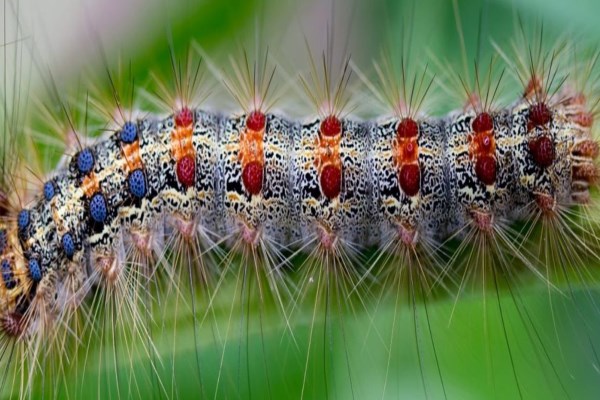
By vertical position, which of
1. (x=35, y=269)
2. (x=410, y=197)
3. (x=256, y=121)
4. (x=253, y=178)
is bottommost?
(x=35, y=269)

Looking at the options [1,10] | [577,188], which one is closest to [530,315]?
[577,188]

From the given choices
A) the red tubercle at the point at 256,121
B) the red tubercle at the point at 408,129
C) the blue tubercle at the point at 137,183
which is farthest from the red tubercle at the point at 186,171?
the red tubercle at the point at 408,129

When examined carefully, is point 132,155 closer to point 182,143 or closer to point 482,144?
point 182,143

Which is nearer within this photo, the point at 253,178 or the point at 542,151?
the point at 542,151

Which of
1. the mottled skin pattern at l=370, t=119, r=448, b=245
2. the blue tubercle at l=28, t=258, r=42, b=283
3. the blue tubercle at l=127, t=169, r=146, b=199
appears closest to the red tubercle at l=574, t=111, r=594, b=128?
the mottled skin pattern at l=370, t=119, r=448, b=245

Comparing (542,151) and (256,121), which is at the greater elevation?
(256,121)

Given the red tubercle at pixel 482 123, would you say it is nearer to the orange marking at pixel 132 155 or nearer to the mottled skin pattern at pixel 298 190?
the mottled skin pattern at pixel 298 190

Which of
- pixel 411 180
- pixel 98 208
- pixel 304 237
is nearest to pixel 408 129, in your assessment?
pixel 411 180
